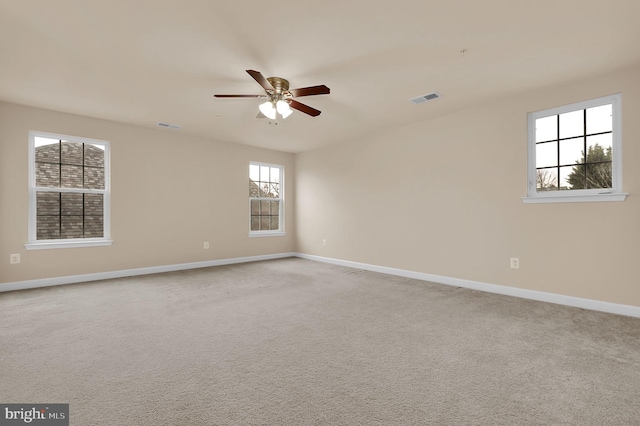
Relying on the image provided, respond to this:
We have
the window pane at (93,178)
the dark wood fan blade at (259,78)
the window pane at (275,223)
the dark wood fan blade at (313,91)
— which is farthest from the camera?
the window pane at (275,223)

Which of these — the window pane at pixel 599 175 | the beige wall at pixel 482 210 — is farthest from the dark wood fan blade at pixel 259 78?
the window pane at pixel 599 175

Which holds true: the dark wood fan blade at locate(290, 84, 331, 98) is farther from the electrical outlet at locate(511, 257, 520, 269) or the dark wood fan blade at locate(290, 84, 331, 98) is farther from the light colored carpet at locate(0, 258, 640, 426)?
the electrical outlet at locate(511, 257, 520, 269)

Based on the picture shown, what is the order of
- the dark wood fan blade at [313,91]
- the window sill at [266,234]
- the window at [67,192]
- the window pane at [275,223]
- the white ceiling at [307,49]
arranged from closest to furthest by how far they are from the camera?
the white ceiling at [307,49], the dark wood fan blade at [313,91], the window at [67,192], the window sill at [266,234], the window pane at [275,223]

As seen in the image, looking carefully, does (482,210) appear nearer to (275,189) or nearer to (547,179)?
(547,179)

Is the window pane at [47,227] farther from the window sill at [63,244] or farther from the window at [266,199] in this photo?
the window at [266,199]

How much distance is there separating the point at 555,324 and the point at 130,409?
3334 mm

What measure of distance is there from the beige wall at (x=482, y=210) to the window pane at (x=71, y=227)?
13.5 ft

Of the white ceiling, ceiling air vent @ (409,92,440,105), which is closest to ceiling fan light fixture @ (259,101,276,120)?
the white ceiling

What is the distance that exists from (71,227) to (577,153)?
662 cm

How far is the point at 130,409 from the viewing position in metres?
1.52

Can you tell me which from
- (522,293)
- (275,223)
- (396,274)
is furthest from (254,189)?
(522,293)

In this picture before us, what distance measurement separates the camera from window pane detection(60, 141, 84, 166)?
14.2 ft

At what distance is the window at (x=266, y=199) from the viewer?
20.9 ft

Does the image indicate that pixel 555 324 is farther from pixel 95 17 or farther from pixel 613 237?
pixel 95 17
